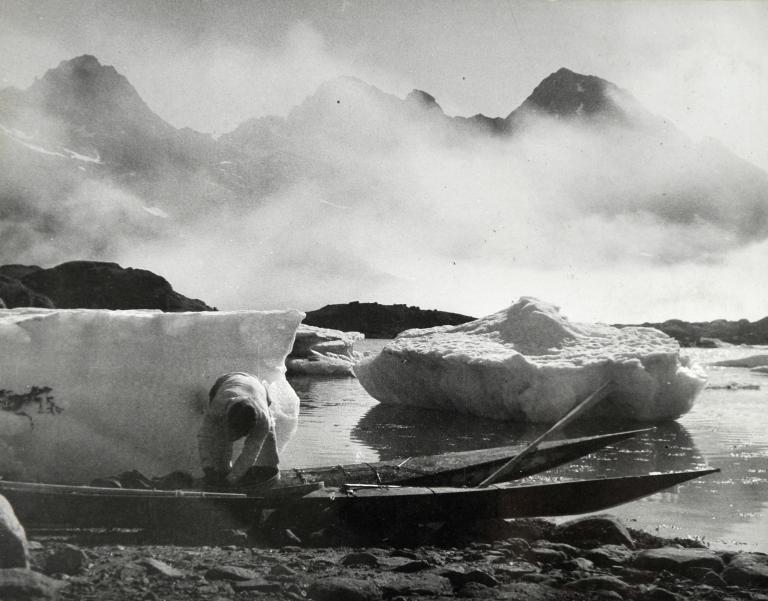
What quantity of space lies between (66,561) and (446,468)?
2270mm

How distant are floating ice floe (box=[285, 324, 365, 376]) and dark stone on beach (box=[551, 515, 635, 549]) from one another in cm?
1728

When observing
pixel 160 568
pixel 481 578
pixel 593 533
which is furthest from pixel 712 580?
pixel 160 568

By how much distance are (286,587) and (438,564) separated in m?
0.78

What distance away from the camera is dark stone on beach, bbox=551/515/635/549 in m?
4.04

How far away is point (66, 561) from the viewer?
2.92m

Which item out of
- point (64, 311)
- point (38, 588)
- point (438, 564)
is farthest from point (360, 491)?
point (64, 311)

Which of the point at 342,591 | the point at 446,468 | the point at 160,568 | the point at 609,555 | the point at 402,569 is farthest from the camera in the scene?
the point at 446,468

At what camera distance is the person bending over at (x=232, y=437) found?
380cm

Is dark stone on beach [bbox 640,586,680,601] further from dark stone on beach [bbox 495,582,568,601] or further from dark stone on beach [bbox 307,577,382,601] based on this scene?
dark stone on beach [bbox 307,577,382,601]

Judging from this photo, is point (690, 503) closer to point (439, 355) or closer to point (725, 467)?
point (725, 467)

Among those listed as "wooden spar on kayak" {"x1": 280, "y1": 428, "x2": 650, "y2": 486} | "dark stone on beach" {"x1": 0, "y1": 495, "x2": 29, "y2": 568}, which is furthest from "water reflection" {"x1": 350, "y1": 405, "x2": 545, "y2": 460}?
"dark stone on beach" {"x1": 0, "y1": 495, "x2": 29, "y2": 568}

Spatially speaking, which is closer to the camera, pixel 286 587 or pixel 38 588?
pixel 38 588

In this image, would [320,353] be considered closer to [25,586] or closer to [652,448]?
[652,448]

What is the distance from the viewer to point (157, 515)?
3527 millimetres
